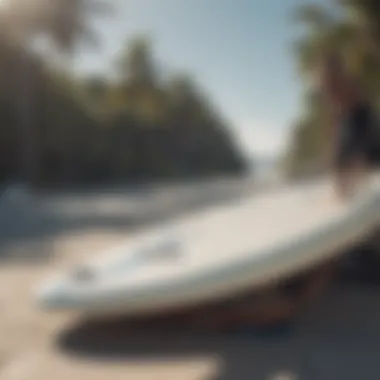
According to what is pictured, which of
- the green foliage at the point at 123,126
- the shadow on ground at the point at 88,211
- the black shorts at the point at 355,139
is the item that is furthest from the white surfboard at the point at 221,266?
the shadow on ground at the point at 88,211

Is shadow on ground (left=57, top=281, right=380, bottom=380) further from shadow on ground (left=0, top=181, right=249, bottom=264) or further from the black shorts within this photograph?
shadow on ground (left=0, top=181, right=249, bottom=264)

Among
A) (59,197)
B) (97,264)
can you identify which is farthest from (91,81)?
(59,197)

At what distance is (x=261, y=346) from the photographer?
2.06 meters

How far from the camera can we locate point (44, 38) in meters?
5.78

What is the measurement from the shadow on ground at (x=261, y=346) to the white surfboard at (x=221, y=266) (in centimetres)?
16

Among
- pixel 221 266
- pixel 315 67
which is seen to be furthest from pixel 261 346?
pixel 315 67

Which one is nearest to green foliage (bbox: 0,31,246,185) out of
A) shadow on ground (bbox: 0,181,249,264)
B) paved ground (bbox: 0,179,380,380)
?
shadow on ground (bbox: 0,181,249,264)

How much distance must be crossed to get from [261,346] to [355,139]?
0.92 m

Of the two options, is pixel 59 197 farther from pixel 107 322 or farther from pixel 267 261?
Answer: pixel 267 261

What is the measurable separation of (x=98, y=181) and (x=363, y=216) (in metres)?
4.30

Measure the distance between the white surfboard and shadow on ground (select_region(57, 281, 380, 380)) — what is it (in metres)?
0.16

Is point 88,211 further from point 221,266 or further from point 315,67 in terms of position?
point 221,266

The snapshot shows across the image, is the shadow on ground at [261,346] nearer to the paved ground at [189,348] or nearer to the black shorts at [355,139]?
the paved ground at [189,348]

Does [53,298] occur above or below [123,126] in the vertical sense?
below
